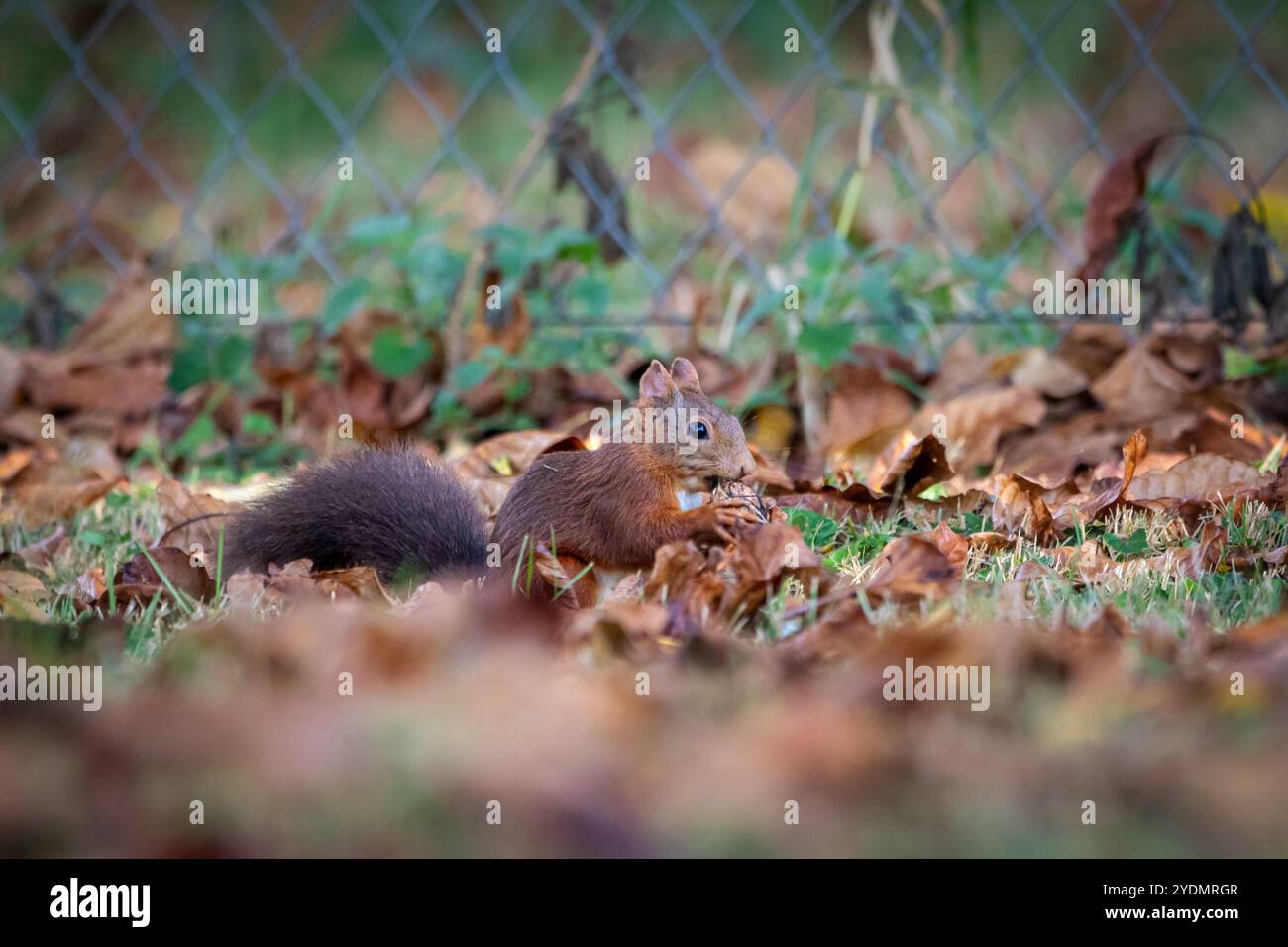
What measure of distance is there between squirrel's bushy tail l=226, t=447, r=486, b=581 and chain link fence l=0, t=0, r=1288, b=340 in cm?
151

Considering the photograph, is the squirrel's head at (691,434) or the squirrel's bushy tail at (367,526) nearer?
the squirrel's bushy tail at (367,526)

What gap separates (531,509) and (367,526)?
30 centimetres

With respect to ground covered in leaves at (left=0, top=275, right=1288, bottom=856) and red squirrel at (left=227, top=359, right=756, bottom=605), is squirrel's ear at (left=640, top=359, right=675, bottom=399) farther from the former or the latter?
ground covered in leaves at (left=0, top=275, right=1288, bottom=856)

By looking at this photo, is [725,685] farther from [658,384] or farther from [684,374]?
[684,374]

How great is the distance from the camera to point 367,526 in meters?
2.51

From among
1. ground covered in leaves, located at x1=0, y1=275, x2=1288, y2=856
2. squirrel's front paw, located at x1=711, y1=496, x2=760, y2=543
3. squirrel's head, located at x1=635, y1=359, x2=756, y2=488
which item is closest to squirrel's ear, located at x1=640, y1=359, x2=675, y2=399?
squirrel's head, located at x1=635, y1=359, x2=756, y2=488

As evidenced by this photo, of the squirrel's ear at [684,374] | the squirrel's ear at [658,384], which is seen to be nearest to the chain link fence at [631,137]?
the squirrel's ear at [684,374]

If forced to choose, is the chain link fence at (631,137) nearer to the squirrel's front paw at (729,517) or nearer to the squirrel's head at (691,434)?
the squirrel's head at (691,434)

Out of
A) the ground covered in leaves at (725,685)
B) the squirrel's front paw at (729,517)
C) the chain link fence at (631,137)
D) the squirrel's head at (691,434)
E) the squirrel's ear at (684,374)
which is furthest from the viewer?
the chain link fence at (631,137)

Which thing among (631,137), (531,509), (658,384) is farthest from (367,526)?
(631,137)

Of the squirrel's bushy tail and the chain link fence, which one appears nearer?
the squirrel's bushy tail

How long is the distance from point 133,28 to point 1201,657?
→ 24.6 ft

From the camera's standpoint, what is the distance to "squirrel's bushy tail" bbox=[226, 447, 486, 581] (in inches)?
98.3

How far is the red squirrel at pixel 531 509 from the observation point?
2.46 metres
